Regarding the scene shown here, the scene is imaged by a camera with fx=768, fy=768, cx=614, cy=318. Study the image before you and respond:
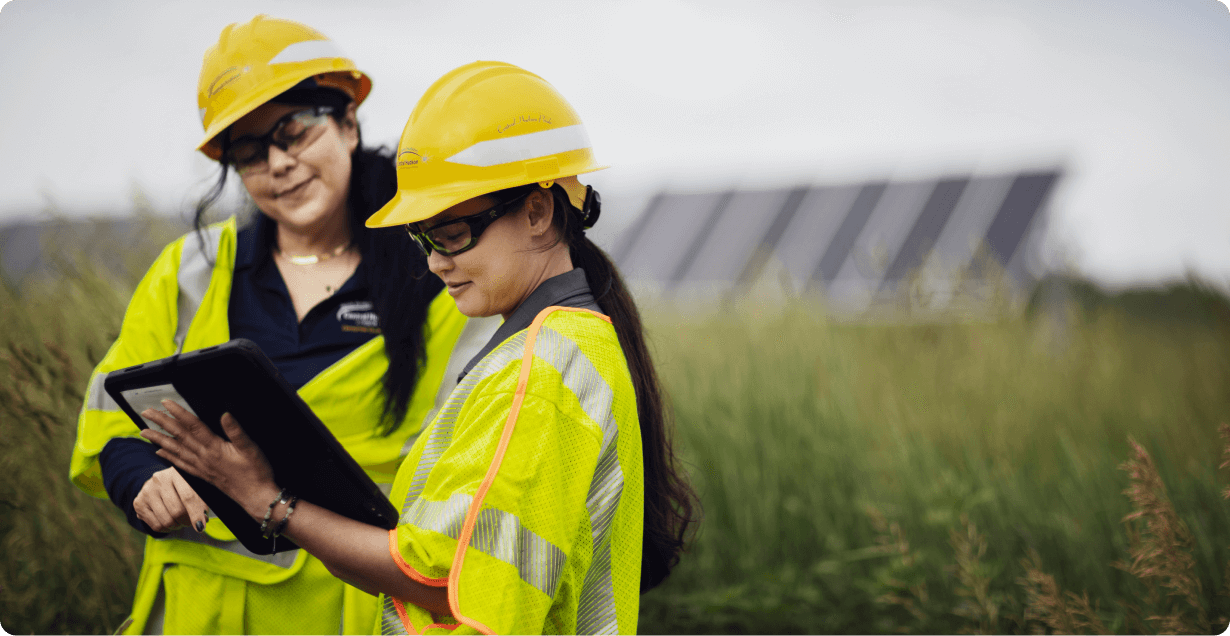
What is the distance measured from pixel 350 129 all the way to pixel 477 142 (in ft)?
2.90

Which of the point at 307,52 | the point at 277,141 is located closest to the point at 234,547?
the point at 277,141

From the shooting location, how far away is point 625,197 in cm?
1648

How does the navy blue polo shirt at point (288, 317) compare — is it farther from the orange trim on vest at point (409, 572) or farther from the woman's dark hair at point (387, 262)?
the orange trim on vest at point (409, 572)

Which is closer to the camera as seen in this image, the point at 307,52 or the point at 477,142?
the point at 477,142

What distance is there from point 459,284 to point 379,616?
1.92 ft

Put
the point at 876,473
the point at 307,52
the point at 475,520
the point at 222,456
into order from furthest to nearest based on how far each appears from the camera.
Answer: the point at 876,473 < the point at 307,52 < the point at 222,456 < the point at 475,520

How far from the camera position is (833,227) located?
43.9ft

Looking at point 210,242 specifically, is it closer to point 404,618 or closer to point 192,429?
point 192,429

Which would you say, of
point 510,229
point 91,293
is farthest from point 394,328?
point 91,293

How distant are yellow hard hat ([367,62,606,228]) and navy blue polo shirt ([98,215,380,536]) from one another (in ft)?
1.93

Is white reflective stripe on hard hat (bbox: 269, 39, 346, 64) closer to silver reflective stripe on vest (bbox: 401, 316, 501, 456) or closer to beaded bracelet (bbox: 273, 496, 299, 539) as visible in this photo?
silver reflective stripe on vest (bbox: 401, 316, 501, 456)

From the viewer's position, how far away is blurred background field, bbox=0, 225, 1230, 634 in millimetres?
2590

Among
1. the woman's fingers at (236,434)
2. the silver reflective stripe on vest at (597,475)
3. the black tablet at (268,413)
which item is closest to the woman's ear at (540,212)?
the silver reflective stripe on vest at (597,475)

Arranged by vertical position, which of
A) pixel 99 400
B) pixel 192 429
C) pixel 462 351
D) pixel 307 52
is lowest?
pixel 462 351
